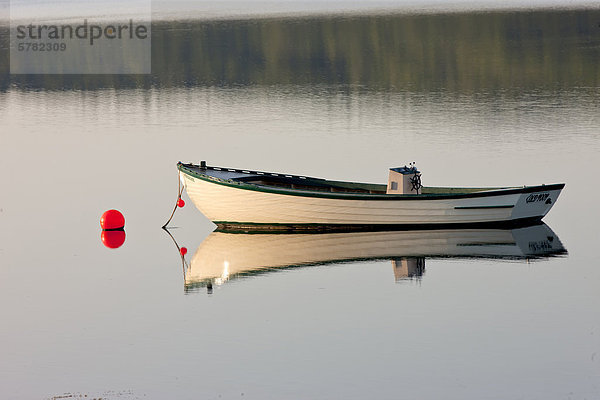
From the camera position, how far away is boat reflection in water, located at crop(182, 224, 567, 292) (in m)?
38.5

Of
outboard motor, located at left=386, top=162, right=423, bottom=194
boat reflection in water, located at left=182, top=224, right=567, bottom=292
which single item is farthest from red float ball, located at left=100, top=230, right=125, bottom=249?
outboard motor, located at left=386, top=162, right=423, bottom=194

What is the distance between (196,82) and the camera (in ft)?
322

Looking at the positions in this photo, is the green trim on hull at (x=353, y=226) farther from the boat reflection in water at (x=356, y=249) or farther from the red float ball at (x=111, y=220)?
the red float ball at (x=111, y=220)

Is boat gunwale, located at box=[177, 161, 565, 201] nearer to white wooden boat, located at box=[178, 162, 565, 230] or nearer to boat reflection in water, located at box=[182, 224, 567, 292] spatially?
white wooden boat, located at box=[178, 162, 565, 230]

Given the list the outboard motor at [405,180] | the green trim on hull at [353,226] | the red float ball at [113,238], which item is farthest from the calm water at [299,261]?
the outboard motor at [405,180]

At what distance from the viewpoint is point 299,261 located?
128 feet

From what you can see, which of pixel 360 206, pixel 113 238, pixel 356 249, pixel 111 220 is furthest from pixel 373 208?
pixel 111 220

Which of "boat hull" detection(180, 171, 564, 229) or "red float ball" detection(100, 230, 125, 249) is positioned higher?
"boat hull" detection(180, 171, 564, 229)

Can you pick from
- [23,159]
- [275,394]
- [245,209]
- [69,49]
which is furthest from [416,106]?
[69,49]

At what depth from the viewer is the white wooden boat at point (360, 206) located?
4200 cm

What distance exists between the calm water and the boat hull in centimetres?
134

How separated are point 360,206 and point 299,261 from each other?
405 centimetres

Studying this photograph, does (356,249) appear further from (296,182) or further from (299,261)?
(296,182)

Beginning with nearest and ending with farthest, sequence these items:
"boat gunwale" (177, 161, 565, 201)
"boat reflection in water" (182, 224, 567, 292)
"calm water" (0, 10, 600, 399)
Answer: "calm water" (0, 10, 600, 399), "boat reflection in water" (182, 224, 567, 292), "boat gunwale" (177, 161, 565, 201)
